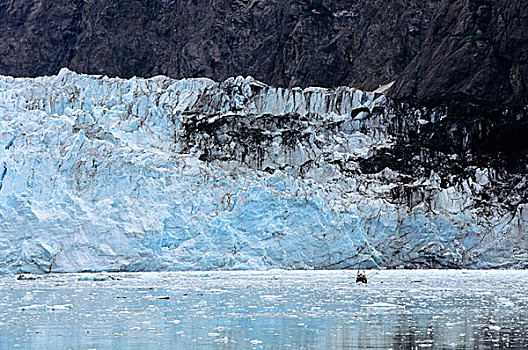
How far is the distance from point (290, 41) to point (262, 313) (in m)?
46.4

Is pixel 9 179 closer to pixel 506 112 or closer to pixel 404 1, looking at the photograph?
pixel 506 112

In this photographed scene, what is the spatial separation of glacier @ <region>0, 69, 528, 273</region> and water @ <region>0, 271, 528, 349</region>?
2.44 meters

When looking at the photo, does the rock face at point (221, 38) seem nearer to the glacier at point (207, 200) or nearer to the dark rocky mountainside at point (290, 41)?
the dark rocky mountainside at point (290, 41)

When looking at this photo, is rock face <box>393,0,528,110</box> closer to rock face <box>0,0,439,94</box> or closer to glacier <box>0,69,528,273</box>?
rock face <box>0,0,439,94</box>

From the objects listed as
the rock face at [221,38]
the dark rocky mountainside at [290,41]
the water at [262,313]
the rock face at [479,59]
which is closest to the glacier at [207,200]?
the water at [262,313]

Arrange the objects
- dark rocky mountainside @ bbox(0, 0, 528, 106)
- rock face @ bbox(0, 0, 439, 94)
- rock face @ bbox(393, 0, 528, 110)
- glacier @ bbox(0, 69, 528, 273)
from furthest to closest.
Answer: rock face @ bbox(0, 0, 439, 94), dark rocky mountainside @ bbox(0, 0, 528, 106), rock face @ bbox(393, 0, 528, 110), glacier @ bbox(0, 69, 528, 273)

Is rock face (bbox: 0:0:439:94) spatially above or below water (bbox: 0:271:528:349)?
above

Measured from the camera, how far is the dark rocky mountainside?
41688 mm

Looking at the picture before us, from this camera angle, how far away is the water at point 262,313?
9609 mm

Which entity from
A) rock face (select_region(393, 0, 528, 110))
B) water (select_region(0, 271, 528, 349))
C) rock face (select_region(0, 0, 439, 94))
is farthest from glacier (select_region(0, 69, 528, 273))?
rock face (select_region(0, 0, 439, 94))

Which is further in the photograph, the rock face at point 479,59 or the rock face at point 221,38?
the rock face at point 221,38

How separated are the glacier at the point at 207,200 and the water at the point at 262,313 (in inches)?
96.1

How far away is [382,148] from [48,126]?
37.7ft

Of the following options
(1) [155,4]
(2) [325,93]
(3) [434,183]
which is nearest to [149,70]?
(1) [155,4]
